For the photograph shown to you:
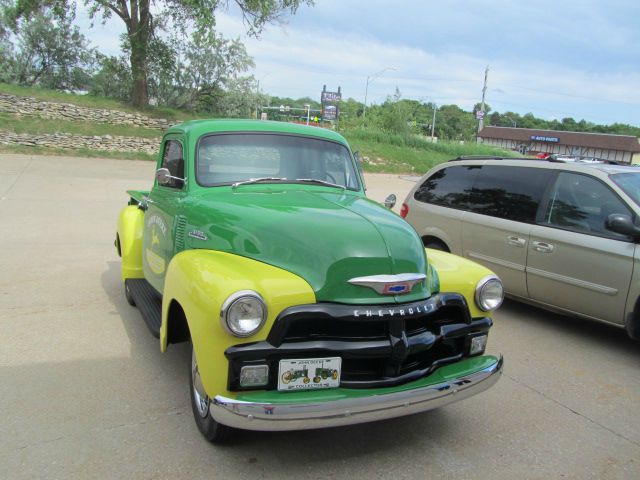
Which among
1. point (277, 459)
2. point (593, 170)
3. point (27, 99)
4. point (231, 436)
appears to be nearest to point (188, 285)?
point (231, 436)

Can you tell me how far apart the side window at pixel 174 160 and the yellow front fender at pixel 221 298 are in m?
1.37

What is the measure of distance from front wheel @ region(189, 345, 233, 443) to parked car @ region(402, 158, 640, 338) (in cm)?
372

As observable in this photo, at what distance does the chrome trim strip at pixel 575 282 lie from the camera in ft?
15.9

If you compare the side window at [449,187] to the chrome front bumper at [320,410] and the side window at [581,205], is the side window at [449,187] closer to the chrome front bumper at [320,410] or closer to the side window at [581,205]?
the side window at [581,205]

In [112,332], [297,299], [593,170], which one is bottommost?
[112,332]

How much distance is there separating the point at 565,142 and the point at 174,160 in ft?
295

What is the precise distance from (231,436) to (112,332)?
7.25ft

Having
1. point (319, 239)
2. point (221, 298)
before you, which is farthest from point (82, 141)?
point (221, 298)

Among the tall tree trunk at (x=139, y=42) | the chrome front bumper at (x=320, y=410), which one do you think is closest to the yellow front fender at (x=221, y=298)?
the chrome front bumper at (x=320, y=410)

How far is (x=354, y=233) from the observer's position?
306cm

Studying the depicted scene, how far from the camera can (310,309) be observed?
107 inches

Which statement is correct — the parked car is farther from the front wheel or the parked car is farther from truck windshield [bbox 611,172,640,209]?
the front wheel

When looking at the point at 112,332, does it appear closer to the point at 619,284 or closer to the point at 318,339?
the point at 318,339

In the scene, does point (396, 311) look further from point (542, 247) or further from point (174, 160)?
point (542, 247)
